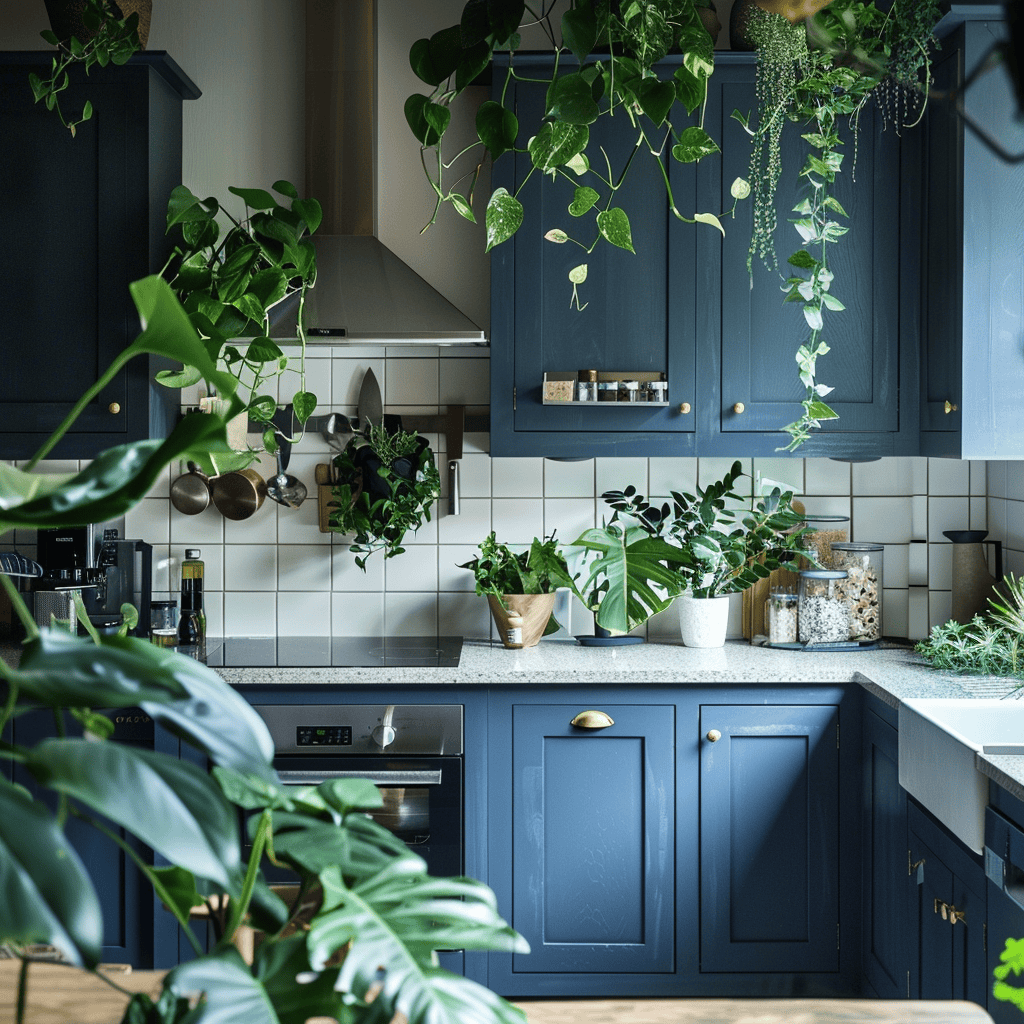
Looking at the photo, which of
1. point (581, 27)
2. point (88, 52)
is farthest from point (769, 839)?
point (88, 52)

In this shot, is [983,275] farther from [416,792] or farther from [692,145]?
[416,792]

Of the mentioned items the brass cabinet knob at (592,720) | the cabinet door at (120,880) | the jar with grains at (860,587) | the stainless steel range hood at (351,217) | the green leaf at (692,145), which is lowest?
the cabinet door at (120,880)

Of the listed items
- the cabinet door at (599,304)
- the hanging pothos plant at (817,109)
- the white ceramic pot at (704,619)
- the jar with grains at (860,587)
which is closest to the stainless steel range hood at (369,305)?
the cabinet door at (599,304)

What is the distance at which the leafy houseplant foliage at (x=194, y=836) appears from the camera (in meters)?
0.46

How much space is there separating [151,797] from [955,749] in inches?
69.1

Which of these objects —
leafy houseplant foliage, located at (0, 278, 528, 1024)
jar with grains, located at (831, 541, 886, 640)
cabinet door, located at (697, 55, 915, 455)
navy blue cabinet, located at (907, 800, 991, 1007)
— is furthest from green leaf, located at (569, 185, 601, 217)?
jar with grains, located at (831, 541, 886, 640)

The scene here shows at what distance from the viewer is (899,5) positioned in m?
2.44

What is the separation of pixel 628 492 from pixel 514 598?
43 centimetres

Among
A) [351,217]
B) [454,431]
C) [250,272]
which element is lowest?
[454,431]

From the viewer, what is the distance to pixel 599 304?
8.99ft

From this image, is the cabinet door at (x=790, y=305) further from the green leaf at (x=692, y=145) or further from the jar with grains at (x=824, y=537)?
the green leaf at (x=692, y=145)

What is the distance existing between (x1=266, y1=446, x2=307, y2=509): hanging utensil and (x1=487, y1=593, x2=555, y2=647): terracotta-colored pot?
2.12 feet

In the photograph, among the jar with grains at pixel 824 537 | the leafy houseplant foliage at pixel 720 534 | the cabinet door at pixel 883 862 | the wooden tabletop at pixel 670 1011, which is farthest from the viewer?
the jar with grains at pixel 824 537

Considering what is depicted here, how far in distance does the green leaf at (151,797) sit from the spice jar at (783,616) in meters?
2.53
